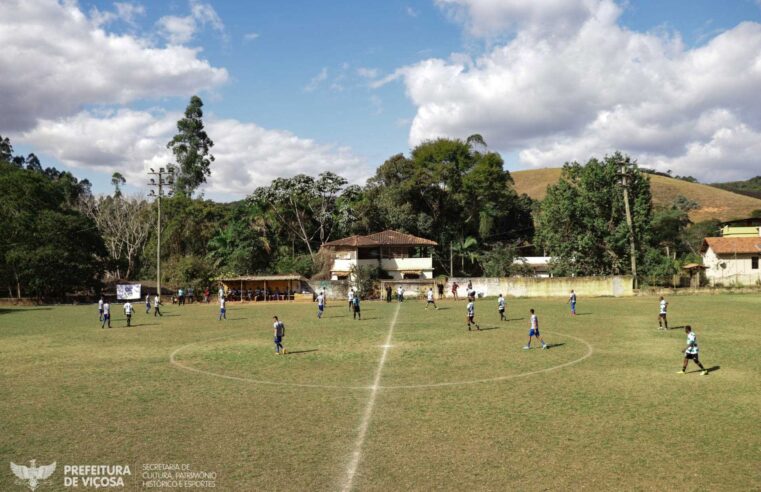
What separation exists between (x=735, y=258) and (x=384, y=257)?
4508cm

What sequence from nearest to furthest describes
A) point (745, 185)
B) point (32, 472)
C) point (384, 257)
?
point (32, 472), point (384, 257), point (745, 185)

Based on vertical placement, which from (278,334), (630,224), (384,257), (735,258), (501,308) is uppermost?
(630,224)

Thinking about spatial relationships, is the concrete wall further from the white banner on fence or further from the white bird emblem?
the white bird emblem

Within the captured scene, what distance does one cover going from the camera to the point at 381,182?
7819 cm

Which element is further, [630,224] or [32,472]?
[630,224]

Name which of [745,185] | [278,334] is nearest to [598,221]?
[278,334]

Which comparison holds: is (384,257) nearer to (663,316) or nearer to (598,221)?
(598,221)

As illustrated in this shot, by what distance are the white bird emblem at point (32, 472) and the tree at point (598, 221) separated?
52.1 metres

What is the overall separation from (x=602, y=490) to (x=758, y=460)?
356 cm

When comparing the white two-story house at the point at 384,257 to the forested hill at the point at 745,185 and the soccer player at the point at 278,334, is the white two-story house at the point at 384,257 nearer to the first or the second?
the soccer player at the point at 278,334

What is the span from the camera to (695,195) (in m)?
136

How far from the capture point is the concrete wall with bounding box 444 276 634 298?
Result: 51.5 meters

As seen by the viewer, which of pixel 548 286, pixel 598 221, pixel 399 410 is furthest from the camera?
pixel 598 221

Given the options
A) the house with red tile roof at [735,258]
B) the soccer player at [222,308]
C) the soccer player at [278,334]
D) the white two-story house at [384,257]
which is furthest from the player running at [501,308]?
the house with red tile roof at [735,258]
